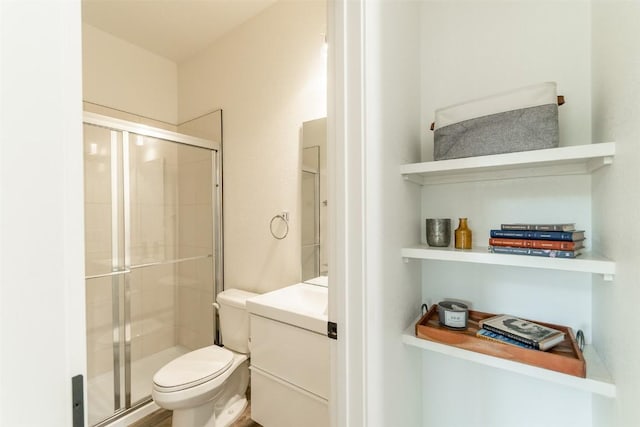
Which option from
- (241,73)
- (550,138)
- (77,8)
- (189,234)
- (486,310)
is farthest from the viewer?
(189,234)

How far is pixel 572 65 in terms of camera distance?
94 centimetres

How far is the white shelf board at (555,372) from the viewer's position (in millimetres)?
728

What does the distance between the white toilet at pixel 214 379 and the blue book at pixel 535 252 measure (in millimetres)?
1438

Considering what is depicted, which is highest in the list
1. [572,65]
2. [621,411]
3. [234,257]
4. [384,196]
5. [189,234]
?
[572,65]

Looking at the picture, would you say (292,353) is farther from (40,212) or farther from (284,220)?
(40,212)

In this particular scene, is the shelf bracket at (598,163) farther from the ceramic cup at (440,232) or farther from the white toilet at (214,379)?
the white toilet at (214,379)

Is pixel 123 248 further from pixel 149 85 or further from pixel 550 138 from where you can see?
pixel 550 138

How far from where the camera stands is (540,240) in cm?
82

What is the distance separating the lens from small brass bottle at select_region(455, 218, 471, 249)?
1.03 m

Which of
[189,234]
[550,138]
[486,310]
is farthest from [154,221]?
[550,138]

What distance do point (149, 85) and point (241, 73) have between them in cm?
89

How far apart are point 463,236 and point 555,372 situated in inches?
17.6

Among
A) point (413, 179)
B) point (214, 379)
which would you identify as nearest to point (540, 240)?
point (413, 179)

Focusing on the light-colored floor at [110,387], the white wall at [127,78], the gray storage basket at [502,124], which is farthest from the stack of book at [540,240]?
the white wall at [127,78]
